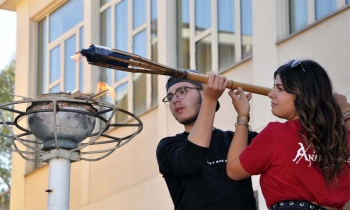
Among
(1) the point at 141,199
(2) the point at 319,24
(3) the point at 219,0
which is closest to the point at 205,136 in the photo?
(2) the point at 319,24

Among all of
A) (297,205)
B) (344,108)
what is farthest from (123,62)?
(344,108)

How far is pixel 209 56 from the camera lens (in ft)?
38.7

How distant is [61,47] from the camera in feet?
51.8

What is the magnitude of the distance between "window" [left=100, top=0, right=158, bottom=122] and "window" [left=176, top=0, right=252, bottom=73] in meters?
0.72

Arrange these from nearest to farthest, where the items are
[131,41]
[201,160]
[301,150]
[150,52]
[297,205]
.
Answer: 1. [297,205]
2. [301,150]
3. [201,160]
4. [150,52]
5. [131,41]

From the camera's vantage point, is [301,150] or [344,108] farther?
[344,108]

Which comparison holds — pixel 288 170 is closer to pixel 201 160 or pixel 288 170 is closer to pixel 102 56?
pixel 201 160

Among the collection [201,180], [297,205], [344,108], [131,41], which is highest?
[131,41]

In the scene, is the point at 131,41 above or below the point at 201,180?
above

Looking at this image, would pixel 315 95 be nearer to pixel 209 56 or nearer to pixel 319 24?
pixel 319 24

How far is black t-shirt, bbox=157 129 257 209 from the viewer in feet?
15.9

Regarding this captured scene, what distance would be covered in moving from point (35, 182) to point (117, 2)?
11.1ft

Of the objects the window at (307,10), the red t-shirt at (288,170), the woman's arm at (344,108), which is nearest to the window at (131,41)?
the window at (307,10)

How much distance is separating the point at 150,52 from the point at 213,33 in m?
1.66
